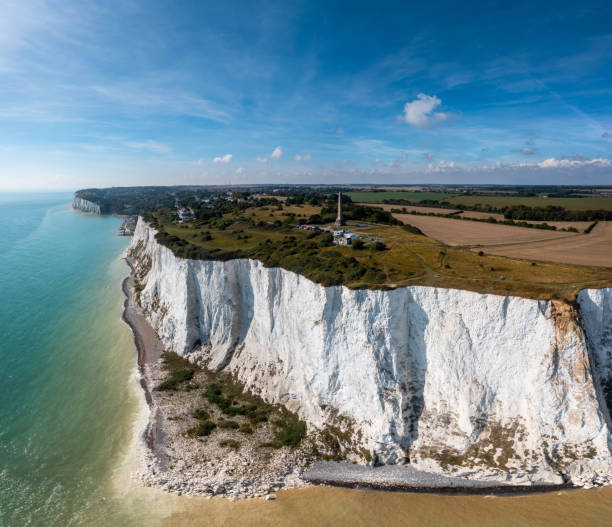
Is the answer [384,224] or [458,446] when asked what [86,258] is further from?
[458,446]

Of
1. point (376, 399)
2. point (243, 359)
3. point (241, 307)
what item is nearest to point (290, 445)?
point (376, 399)

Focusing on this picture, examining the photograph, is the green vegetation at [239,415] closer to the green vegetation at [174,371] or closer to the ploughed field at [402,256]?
the green vegetation at [174,371]

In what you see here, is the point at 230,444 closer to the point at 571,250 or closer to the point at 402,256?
the point at 402,256

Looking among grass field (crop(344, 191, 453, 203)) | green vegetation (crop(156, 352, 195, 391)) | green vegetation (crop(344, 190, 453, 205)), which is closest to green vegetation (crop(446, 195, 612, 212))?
green vegetation (crop(344, 190, 453, 205))

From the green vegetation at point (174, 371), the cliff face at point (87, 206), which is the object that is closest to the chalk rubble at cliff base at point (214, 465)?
the green vegetation at point (174, 371)

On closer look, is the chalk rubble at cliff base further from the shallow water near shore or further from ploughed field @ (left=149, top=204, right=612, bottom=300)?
ploughed field @ (left=149, top=204, right=612, bottom=300)
